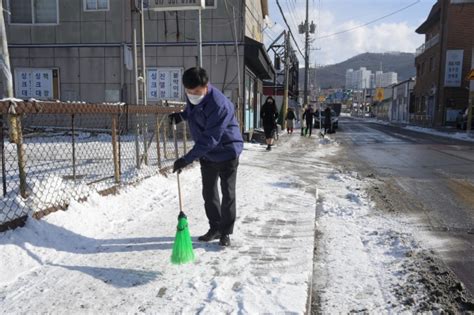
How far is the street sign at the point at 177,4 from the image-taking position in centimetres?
898

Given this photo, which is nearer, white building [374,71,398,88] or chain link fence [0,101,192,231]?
chain link fence [0,101,192,231]

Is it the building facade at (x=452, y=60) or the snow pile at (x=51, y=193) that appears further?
the building facade at (x=452, y=60)

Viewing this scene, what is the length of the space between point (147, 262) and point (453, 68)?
39236 millimetres

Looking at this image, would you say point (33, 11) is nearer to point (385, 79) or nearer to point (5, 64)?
point (5, 64)

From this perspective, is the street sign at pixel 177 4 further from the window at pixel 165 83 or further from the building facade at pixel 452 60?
the building facade at pixel 452 60

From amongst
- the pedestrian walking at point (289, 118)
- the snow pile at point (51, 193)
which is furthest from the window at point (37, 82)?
the snow pile at point (51, 193)

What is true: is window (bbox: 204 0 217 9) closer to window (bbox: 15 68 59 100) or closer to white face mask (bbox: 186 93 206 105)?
window (bbox: 15 68 59 100)

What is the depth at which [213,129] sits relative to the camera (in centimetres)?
382

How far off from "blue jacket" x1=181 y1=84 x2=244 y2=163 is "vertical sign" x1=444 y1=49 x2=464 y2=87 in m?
38.1

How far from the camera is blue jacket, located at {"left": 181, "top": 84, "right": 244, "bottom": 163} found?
12.4 ft

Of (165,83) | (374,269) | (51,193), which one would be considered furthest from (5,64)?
(165,83)

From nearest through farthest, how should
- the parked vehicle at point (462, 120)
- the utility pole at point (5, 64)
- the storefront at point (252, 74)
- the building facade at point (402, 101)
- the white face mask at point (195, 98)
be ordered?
the white face mask at point (195, 98) < the utility pole at point (5, 64) < the storefront at point (252, 74) < the parked vehicle at point (462, 120) < the building facade at point (402, 101)

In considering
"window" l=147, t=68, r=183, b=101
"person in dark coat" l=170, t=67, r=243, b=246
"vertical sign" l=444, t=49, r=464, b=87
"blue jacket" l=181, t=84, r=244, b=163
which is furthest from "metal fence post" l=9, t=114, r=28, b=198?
"vertical sign" l=444, t=49, r=464, b=87

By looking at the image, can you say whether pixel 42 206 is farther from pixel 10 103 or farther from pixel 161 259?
pixel 161 259
